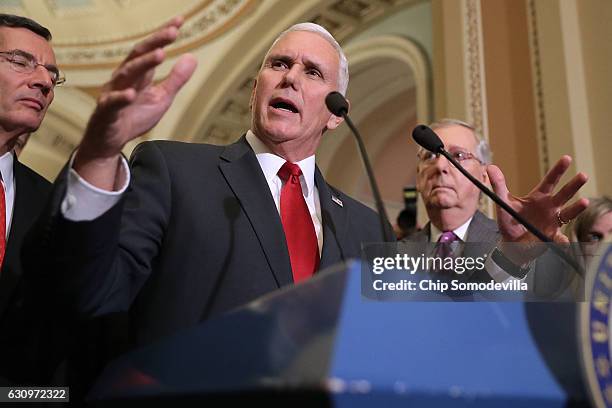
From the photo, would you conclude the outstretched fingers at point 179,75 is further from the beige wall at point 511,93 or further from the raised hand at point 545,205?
the beige wall at point 511,93

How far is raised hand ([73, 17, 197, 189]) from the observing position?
792mm

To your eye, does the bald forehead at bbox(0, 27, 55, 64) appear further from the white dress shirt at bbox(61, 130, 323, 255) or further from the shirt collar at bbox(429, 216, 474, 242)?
the shirt collar at bbox(429, 216, 474, 242)

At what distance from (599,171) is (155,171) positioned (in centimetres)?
251

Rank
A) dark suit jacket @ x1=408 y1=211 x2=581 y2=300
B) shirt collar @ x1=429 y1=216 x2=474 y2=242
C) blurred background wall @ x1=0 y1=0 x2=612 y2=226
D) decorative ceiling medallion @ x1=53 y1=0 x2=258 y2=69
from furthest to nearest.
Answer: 1. decorative ceiling medallion @ x1=53 y1=0 x2=258 y2=69
2. blurred background wall @ x1=0 y1=0 x2=612 y2=226
3. shirt collar @ x1=429 y1=216 x2=474 y2=242
4. dark suit jacket @ x1=408 y1=211 x2=581 y2=300

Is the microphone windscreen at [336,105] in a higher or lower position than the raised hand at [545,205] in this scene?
higher

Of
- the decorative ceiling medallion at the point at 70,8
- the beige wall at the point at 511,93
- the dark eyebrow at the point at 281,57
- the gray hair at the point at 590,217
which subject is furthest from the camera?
the decorative ceiling medallion at the point at 70,8

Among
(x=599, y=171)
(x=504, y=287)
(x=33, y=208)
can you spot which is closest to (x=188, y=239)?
(x=33, y=208)

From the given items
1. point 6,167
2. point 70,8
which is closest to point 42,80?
point 6,167

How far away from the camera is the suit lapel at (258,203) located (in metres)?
1.15

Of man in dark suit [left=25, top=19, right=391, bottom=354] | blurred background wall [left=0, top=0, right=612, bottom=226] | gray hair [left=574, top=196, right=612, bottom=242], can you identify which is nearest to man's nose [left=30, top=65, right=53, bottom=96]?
man in dark suit [left=25, top=19, right=391, bottom=354]

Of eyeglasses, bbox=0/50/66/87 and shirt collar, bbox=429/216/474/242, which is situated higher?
eyeglasses, bbox=0/50/66/87

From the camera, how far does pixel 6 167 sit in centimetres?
149

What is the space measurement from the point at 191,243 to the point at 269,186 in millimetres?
244

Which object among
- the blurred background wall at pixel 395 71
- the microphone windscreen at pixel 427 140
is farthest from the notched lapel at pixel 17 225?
the blurred background wall at pixel 395 71
